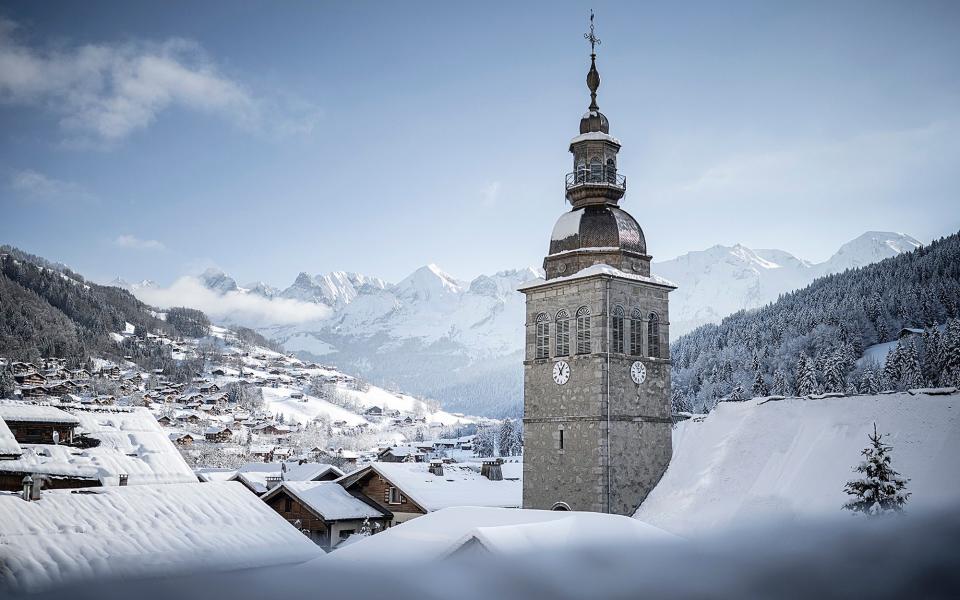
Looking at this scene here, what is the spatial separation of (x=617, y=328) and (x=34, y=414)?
39.8 metres

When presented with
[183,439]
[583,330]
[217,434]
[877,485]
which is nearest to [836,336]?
[583,330]

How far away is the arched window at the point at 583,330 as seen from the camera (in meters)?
31.2

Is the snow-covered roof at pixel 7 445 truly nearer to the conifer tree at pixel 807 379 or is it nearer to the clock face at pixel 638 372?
the clock face at pixel 638 372

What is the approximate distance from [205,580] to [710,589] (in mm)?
1830

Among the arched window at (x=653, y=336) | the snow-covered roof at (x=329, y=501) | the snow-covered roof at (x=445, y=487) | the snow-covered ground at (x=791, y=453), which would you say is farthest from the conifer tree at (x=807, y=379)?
the snow-covered ground at (x=791, y=453)

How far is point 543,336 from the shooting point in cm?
3297

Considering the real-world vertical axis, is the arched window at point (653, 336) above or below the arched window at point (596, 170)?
below

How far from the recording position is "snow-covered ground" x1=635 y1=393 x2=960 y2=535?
21234 millimetres

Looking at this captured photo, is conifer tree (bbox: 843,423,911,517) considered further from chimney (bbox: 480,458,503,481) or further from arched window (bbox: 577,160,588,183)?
chimney (bbox: 480,458,503,481)

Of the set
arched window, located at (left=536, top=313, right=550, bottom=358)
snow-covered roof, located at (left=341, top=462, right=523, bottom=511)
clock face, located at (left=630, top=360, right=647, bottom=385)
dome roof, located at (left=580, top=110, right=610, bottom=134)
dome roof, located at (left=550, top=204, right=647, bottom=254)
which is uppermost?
dome roof, located at (left=580, top=110, right=610, bottom=134)

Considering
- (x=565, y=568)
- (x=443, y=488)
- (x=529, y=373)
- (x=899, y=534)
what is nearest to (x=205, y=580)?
(x=565, y=568)

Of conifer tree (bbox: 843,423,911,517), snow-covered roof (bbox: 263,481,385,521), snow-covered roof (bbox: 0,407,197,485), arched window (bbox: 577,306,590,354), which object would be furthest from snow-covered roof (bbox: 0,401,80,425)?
conifer tree (bbox: 843,423,911,517)

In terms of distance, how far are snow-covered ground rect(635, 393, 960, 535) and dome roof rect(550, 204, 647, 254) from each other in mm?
7354

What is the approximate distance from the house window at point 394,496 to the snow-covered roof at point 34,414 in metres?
22.7
